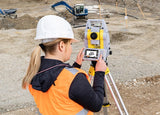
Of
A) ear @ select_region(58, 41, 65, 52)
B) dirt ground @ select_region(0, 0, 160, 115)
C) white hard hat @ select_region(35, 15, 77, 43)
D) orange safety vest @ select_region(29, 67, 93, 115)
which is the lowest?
dirt ground @ select_region(0, 0, 160, 115)

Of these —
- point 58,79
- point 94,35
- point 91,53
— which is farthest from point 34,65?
point 94,35

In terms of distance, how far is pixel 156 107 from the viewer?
3.47 meters

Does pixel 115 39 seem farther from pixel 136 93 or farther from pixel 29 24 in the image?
pixel 29 24

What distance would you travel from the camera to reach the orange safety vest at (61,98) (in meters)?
1.19

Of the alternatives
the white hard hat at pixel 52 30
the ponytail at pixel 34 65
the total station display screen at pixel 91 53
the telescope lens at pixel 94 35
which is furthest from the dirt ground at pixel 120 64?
the white hard hat at pixel 52 30

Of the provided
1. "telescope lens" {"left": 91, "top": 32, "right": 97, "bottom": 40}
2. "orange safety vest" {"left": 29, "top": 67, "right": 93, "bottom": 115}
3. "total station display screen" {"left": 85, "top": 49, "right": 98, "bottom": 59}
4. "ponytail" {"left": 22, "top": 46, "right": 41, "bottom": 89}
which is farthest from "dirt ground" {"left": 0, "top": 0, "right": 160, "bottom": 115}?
"ponytail" {"left": 22, "top": 46, "right": 41, "bottom": 89}

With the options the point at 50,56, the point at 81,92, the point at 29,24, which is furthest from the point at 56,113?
the point at 29,24

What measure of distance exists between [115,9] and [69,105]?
15.3 meters

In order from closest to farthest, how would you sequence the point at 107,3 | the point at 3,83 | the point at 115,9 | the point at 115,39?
the point at 3,83
the point at 115,39
the point at 115,9
the point at 107,3

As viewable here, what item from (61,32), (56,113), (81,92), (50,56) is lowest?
(56,113)

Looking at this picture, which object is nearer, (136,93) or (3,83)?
Result: (136,93)

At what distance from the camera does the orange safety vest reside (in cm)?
119

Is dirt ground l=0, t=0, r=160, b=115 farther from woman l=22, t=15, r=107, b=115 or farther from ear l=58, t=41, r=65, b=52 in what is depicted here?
ear l=58, t=41, r=65, b=52

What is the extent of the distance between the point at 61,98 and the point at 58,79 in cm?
13
